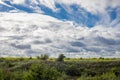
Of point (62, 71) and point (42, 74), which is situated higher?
point (62, 71)

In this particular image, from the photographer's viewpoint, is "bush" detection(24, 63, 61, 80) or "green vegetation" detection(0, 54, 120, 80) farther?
"green vegetation" detection(0, 54, 120, 80)

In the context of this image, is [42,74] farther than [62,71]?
No

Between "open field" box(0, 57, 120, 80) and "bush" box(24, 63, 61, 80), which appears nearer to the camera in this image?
"bush" box(24, 63, 61, 80)

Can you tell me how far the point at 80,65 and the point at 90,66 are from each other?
3633mm

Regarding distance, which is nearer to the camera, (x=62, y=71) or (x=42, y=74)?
(x=42, y=74)

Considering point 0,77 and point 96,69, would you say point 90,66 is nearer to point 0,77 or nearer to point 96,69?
point 96,69

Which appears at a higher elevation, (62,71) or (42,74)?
(62,71)

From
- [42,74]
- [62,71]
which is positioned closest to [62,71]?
[62,71]

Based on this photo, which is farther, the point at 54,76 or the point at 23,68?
the point at 23,68

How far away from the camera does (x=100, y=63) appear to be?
13875 cm

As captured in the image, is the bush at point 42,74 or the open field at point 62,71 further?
the open field at point 62,71

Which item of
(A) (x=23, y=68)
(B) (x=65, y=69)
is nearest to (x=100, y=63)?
(B) (x=65, y=69)

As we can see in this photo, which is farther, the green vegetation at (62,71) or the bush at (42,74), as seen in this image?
the green vegetation at (62,71)

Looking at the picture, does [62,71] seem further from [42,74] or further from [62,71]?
[42,74]
